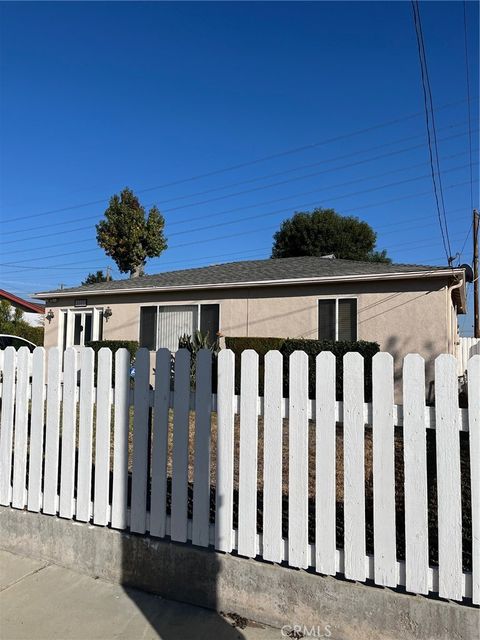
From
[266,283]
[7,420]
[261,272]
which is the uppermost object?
[261,272]

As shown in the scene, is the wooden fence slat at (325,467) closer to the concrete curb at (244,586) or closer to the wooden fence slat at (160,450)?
the concrete curb at (244,586)

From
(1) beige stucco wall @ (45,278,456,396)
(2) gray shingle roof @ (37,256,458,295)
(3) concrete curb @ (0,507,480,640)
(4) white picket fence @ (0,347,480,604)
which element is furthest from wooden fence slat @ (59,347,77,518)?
(2) gray shingle roof @ (37,256,458,295)

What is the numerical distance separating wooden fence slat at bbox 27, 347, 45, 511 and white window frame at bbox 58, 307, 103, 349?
38.2 feet

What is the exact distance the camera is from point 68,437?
10.1ft

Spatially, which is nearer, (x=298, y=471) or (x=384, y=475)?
(x=384, y=475)

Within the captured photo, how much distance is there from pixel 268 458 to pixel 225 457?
0.86ft

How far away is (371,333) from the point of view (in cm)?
1091

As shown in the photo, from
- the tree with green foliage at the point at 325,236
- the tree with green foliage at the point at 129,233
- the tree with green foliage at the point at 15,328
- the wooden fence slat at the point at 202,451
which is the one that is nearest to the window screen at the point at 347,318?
the wooden fence slat at the point at 202,451

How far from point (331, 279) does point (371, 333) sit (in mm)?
1677

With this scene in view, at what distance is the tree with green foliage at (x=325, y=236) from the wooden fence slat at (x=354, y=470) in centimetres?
3351

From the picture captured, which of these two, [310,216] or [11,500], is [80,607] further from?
[310,216]

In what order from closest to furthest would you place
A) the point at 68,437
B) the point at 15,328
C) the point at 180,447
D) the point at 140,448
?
the point at 180,447 → the point at 140,448 → the point at 68,437 → the point at 15,328

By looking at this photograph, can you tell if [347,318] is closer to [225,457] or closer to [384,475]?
[225,457]

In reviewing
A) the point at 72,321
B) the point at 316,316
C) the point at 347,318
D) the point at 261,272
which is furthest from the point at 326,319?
the point at 72,321
